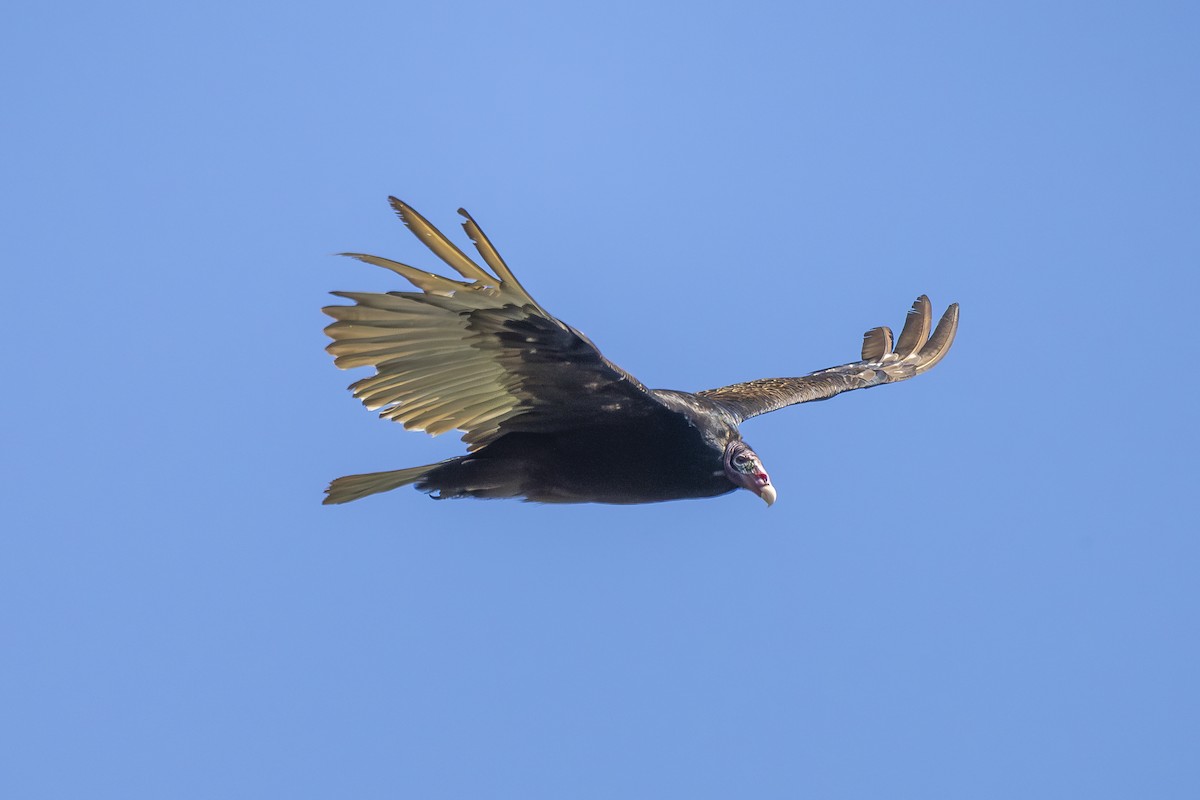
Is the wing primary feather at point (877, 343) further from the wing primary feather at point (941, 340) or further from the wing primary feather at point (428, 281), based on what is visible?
the wing primary feather at point (428, 281)

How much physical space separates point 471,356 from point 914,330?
421cm

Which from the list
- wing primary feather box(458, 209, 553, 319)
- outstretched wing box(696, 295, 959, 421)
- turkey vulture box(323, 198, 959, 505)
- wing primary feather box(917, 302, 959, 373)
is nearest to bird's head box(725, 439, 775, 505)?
turkey vulture box(323, 198, 959, 505)

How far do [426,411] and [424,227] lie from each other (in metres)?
1.29

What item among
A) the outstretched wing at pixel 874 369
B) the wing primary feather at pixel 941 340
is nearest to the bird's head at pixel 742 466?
the outstretched wing at pixel 874 369

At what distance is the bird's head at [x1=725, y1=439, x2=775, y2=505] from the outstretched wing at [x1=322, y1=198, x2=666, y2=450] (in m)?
0.60

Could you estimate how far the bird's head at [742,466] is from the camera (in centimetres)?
656

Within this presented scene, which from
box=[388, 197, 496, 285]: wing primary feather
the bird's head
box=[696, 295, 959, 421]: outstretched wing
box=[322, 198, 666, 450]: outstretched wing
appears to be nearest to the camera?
box=[388, 197, 496, 285]: wing primary feather

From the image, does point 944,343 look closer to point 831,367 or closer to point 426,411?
point 831,367

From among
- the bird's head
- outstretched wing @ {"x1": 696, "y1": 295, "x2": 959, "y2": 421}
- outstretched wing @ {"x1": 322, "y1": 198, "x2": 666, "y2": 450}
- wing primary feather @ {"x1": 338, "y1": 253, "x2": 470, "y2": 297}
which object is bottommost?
the bird's head

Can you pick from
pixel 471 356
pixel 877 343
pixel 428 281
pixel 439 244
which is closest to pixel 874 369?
pixel 877 343

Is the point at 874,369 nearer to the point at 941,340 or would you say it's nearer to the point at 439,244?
the point at 941,340

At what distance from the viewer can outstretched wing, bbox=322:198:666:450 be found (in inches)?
218

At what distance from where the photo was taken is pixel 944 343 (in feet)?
30.5

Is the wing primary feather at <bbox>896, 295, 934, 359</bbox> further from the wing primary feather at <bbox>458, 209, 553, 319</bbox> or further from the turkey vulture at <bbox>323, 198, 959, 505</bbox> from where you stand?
the wing primary feather at <bbox>458, 209, 553, 319</bbox>
